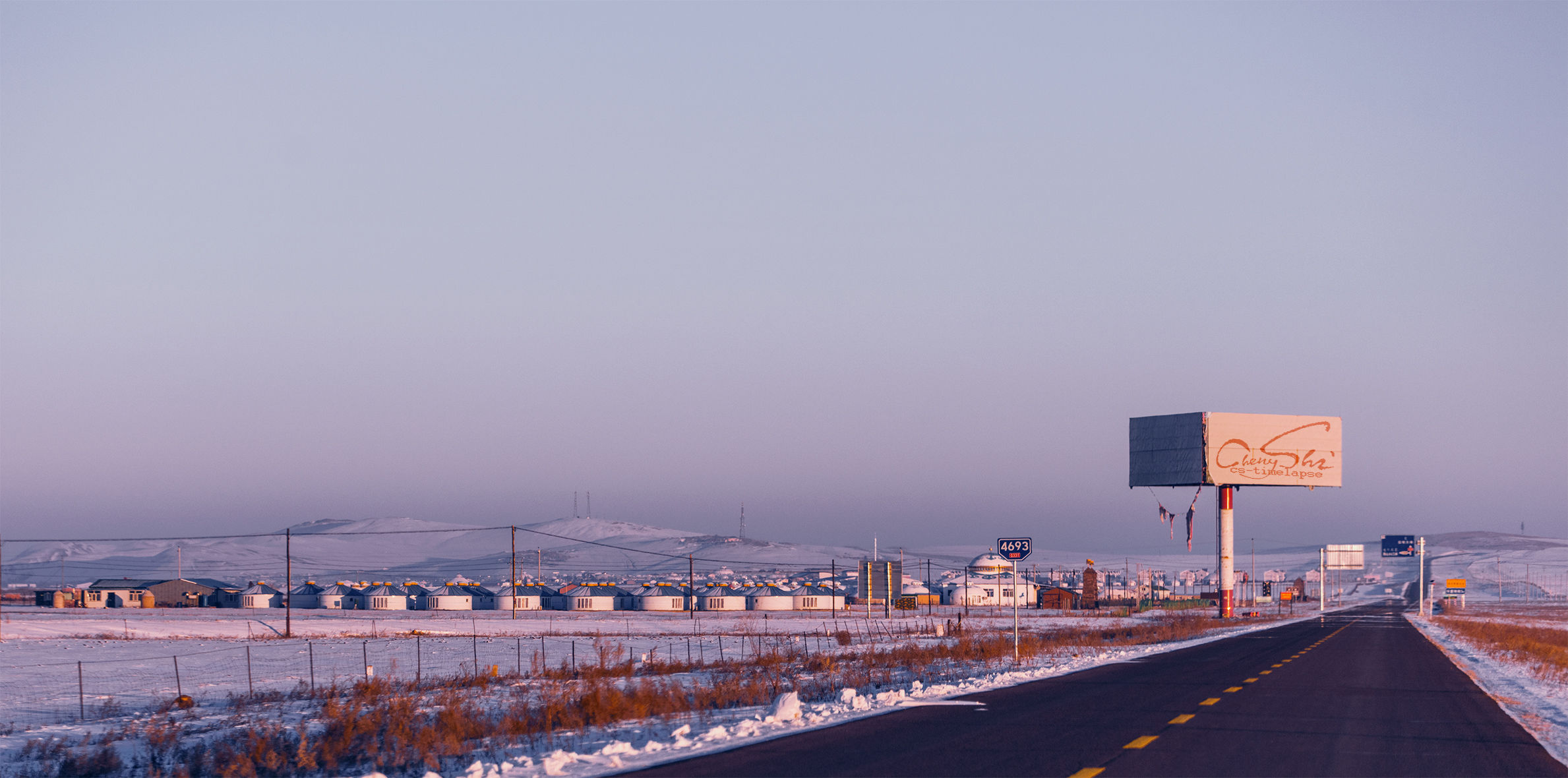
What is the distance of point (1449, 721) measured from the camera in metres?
19.1

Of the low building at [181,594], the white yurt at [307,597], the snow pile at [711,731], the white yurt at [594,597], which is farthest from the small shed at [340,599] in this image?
the snow pile at [711,731]

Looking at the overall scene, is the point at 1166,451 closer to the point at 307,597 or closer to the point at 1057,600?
the point at 1057,600

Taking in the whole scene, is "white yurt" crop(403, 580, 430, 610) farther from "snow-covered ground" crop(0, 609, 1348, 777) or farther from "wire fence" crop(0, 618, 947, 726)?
"wire fence" crop(0, 618, 947, 726)

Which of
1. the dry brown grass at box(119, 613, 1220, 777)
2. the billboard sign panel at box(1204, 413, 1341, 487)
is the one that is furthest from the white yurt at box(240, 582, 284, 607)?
the dry brown grass at box(119, 613, 1220, 777)

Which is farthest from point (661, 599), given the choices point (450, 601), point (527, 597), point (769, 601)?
point (450, 601)

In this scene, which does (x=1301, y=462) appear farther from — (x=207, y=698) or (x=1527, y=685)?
(x=207, y=698)

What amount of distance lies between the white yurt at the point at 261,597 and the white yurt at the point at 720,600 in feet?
154

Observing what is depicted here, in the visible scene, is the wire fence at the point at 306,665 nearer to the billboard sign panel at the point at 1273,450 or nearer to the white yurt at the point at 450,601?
the billboard sign panel at the point at 1273,450

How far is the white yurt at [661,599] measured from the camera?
471 ft

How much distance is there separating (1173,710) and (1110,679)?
7.08m

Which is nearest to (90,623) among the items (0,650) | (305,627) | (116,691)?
(305,627)

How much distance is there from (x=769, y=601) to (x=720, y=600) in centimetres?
707

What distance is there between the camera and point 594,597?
145125mm

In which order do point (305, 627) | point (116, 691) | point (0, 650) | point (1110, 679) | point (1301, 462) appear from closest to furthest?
point (1110, 679)
point (116, 691)
point (0, 650)
point (305, 627)
point (1301, 462)
